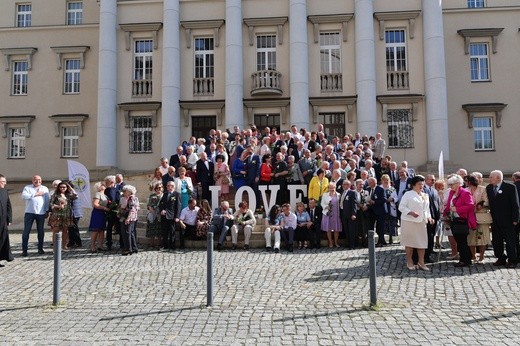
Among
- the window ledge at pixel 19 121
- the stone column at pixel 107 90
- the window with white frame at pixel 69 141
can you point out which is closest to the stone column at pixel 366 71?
the stone column at pixel 107 90

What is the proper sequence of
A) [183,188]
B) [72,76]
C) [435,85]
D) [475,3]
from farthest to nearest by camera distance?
[72,76]
[475,3]
[435,85]
[183,188]

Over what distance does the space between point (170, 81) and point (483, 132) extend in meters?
18.4

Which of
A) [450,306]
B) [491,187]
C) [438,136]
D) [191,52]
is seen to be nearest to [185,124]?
[191,52]

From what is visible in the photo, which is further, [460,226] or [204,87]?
[204,87]

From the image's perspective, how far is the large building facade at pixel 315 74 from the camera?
2622cm

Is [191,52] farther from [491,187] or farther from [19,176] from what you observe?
[491,187]

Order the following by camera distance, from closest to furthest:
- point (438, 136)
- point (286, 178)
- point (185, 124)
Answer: point (286, 178) < point (438, 136) < point (185, 124)

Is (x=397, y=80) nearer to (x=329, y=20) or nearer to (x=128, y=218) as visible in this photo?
(x=329, y=20)

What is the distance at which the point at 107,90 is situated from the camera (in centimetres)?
2717

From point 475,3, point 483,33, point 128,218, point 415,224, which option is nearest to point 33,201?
point 128,218

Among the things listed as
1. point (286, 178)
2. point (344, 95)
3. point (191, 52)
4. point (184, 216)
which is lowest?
point (184, 216)

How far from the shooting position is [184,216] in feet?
43.4

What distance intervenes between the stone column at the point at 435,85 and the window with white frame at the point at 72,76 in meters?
21.5

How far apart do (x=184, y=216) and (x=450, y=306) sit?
785 centimetres
